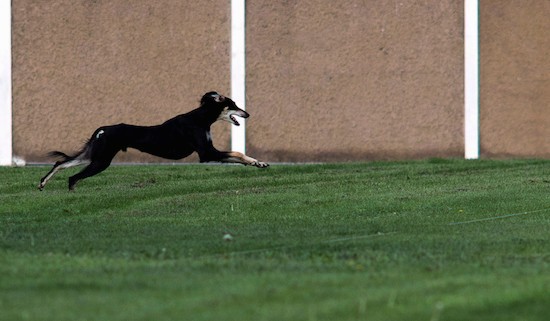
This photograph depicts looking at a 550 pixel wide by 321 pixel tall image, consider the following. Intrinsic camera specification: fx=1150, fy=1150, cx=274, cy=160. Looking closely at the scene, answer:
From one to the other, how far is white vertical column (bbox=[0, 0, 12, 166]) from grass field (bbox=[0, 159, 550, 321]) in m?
1.34

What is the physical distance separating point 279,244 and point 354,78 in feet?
37.8

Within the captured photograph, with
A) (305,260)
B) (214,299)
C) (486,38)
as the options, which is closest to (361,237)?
(305,260)

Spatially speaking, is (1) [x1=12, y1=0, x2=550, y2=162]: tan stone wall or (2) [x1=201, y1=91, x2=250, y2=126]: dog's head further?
(1) [x1=12, y1=0, x2=550, y2=162]: tan stone wall

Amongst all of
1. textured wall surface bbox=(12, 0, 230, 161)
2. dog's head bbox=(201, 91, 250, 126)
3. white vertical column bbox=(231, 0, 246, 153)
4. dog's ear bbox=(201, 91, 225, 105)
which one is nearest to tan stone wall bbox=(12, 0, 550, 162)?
textured wall surface bbox=(12, 0, 230, 161)

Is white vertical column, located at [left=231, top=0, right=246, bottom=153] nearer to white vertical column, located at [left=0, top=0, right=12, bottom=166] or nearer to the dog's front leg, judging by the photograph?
white vertical column, located at [left=0, top=0, right=12, bottom=166]

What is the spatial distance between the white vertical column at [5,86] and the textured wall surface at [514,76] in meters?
8.72

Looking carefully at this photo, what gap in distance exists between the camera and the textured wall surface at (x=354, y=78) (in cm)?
2081

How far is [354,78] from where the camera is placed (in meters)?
21.1

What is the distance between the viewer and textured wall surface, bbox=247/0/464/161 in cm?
2081

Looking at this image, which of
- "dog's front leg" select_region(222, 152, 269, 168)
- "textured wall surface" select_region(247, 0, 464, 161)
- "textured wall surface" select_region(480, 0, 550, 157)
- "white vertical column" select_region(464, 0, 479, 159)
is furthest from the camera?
"textured wall surface" select_region(480, 0, 550, 157)

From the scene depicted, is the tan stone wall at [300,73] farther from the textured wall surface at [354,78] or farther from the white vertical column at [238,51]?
the white vertical column at [238,51]

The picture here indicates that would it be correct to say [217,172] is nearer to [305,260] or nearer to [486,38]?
[486,38]

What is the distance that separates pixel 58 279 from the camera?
750 cm

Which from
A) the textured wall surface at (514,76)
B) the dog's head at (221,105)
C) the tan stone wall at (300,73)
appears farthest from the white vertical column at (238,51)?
the dog's head at (221,105)
